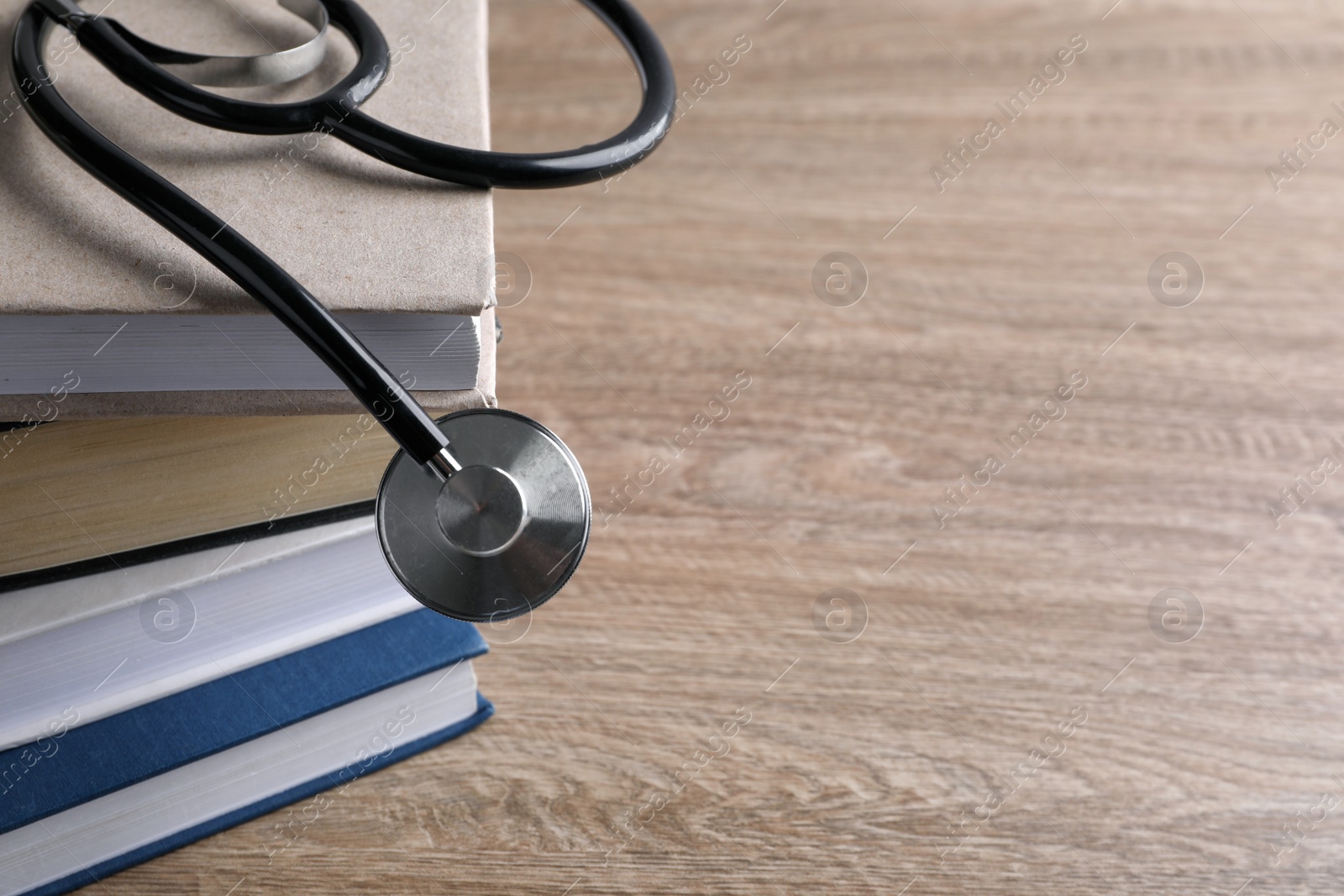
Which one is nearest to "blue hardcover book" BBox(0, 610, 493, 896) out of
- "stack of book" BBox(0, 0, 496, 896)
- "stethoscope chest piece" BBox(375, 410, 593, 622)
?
"stack of book" BBox(0, 0, 496, 896)

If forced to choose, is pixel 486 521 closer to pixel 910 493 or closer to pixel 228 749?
pixel 228 749

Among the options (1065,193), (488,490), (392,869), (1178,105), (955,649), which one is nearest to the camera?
(488,490)

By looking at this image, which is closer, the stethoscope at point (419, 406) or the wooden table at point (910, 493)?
the stethoscope at point (419, 406)

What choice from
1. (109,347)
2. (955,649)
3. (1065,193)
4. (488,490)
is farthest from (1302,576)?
(109,347)

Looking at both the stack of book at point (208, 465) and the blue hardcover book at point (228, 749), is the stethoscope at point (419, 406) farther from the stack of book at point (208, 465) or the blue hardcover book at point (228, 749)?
the blue hardcover book at point (228, 749)

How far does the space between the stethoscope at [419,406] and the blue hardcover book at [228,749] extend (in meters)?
0.19

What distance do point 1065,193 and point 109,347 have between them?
0.81 metres

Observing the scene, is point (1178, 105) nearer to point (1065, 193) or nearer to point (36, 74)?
point (1065, 193)

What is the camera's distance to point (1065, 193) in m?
1.01

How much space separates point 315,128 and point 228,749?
286 millimetres

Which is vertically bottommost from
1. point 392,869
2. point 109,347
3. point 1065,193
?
point 392,869

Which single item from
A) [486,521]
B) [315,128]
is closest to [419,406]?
[486,521]

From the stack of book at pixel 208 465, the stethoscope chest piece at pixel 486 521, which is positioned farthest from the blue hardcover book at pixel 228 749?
the stethoscope chest piece at pixel 486 521

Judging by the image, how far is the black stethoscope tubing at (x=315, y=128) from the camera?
15.0 inches
